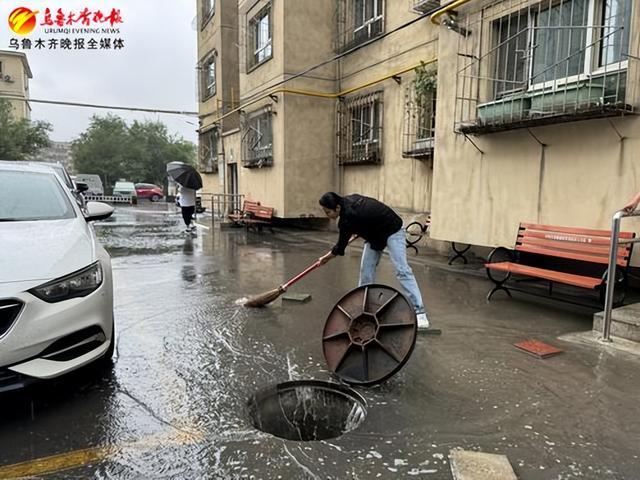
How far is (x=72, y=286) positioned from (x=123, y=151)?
51801 millimetres

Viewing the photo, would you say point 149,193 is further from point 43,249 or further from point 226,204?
point 43,249

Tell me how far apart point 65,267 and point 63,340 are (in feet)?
1.51

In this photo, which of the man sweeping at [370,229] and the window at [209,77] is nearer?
the man sweeping at [370,229]

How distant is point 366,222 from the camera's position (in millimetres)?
4324

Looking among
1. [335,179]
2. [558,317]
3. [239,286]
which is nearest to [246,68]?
[335,179]

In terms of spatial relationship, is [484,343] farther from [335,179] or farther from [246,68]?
[246,68]

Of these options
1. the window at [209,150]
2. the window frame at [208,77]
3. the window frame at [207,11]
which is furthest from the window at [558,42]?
the window frame at [207,11]

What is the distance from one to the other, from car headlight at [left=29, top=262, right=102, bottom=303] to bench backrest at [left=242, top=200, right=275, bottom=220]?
1063 cm

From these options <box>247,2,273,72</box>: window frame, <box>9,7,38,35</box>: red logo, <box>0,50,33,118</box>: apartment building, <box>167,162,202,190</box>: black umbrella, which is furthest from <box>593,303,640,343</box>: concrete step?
<box>0,50,33,118</box>: apartment building

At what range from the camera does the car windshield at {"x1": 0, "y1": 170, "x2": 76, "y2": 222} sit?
3605 millimetres

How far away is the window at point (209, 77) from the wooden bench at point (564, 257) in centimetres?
1857

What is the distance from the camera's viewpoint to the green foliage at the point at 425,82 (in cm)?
952

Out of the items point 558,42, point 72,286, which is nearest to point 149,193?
point 558,42

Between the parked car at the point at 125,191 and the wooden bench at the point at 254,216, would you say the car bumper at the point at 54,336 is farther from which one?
the parked car at the point at 125,191
